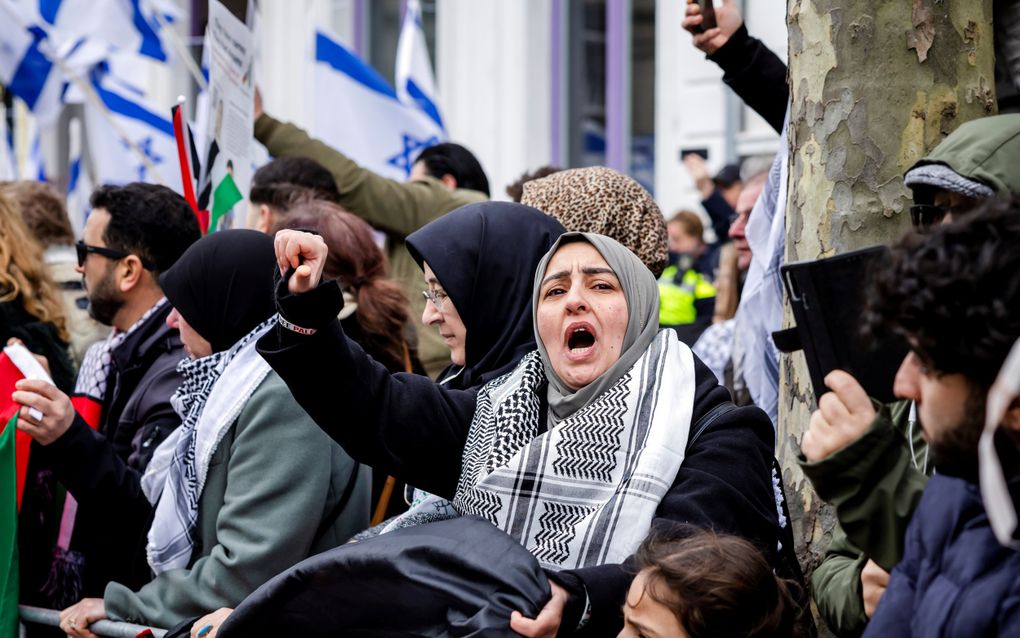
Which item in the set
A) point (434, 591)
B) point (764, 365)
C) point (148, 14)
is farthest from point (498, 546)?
point (148, 14)

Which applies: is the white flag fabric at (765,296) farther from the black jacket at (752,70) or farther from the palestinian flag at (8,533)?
the palestinian flag at (8,533)

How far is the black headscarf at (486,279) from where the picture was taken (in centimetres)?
366

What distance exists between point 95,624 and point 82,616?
77 millimetres

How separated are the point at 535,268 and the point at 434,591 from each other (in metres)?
1.17

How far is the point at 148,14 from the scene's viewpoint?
31.7 ft

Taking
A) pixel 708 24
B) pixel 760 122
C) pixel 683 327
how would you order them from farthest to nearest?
pixel 760 122
pixel 683 327
pixel 708 24

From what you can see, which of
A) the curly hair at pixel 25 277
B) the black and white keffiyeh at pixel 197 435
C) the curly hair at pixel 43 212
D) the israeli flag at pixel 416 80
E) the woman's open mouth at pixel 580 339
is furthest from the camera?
the israeli flag at pixel 416 80

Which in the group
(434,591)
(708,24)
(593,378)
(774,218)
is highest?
(708,24)

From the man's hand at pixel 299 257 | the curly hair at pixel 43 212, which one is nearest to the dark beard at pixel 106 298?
A: the curly hair at pixel 43 212

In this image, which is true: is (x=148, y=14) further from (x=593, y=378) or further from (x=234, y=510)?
(x=593, y=378)

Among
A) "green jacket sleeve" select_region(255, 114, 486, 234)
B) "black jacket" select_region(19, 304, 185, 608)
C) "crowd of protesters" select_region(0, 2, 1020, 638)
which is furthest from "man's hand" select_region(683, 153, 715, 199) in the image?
"black jacket" select_region(19, 304, 185, 608)

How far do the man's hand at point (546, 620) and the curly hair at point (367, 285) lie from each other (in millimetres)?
1898

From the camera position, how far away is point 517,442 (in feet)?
10.5

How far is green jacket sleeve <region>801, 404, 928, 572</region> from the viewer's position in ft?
7.76
